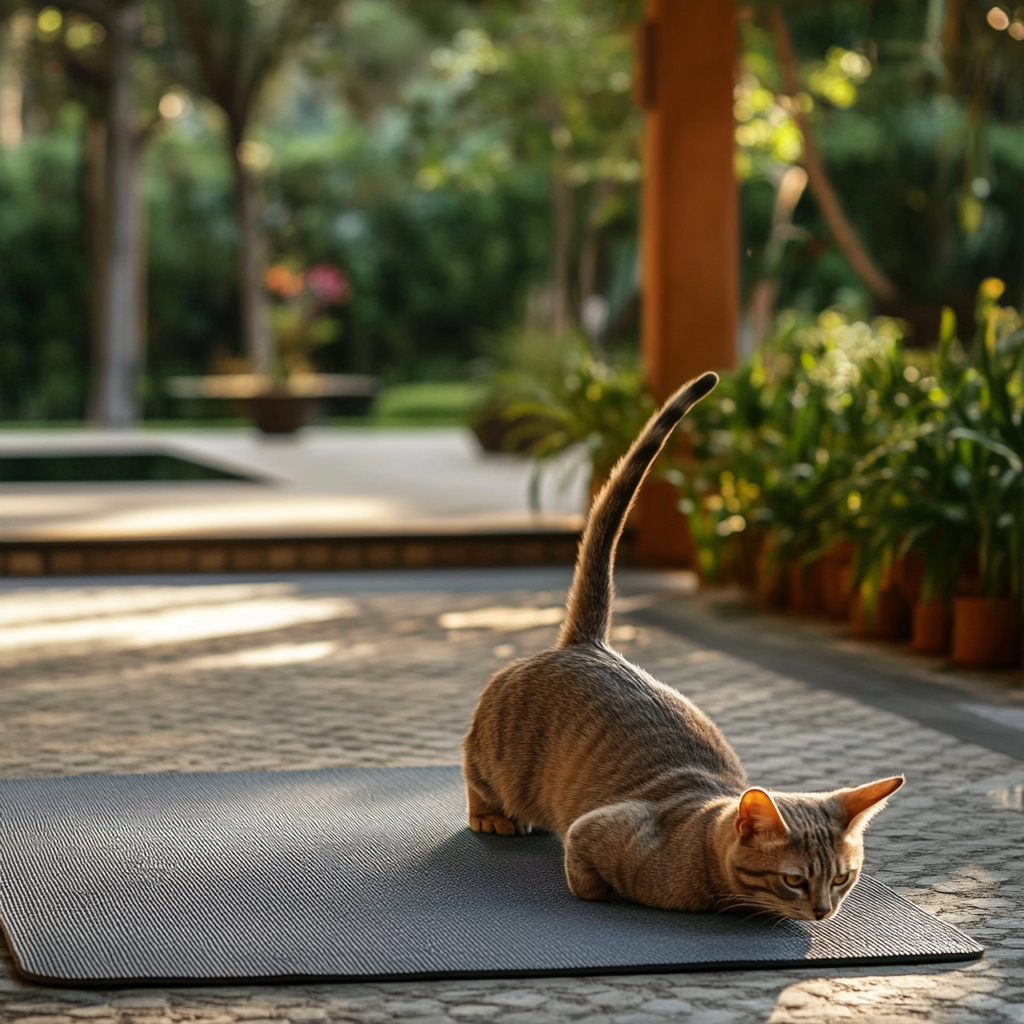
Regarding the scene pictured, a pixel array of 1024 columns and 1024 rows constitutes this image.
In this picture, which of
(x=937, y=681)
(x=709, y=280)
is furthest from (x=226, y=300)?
(x=937, y=681)

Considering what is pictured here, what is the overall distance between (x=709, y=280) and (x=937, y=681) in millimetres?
2872

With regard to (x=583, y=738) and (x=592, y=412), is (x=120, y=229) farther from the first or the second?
(x=583, y=738)

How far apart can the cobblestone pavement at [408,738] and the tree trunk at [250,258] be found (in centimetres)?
1060

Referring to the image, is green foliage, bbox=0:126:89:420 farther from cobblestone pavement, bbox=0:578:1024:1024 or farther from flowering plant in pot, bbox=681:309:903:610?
flowering plant in pot, bbox=681:309:903:610

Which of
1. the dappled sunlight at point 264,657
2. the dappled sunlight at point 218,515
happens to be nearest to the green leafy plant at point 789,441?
the dappled sunlight at point 264,657

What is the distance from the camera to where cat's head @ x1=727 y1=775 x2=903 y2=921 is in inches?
96.0

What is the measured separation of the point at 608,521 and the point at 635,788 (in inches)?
18.9

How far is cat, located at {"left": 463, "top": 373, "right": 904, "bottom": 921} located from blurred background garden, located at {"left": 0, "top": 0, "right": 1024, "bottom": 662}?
148 inches

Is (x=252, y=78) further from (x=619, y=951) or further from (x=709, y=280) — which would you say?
(x=619, y=951)

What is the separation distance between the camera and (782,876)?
2.45 metres

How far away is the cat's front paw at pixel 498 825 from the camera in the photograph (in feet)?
10.2

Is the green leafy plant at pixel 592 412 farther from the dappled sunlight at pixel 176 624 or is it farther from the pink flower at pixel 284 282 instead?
the pink flower at pixel 284 282

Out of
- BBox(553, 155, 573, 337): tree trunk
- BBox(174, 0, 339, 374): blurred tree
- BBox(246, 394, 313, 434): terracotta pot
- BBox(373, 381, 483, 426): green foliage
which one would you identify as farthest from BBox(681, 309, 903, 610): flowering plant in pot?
BBox(373, 381, 483, 426): green foliage

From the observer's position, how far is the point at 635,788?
2736 mm
